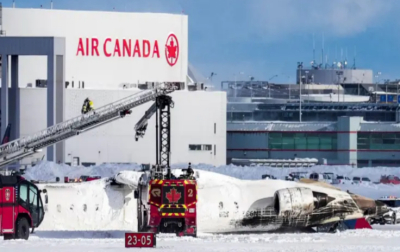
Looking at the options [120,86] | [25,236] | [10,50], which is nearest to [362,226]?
[25,236]

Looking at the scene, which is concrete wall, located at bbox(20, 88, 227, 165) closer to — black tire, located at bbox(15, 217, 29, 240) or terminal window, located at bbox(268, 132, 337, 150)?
terminal window, located at bbox(268, 132, 337, 150)

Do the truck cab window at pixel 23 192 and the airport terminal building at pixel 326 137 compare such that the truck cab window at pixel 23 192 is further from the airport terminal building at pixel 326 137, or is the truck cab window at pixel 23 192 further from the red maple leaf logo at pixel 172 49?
the airport terminal building at pixel 326 137

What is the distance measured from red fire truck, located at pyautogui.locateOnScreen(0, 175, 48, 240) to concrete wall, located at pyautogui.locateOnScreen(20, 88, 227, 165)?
67.6 m

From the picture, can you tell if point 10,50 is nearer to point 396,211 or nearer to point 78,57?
point 78,57

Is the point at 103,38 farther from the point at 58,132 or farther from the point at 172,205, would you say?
the point at 172,205

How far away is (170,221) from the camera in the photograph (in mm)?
52938

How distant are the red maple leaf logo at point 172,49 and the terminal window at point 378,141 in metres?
29.3

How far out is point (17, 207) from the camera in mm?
51344

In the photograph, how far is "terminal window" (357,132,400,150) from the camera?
152375 millimetres

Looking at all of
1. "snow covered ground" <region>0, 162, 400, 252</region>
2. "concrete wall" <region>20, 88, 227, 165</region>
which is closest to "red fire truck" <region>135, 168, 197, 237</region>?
"snow covered ground" <region>0, 162, 400, 252</region>

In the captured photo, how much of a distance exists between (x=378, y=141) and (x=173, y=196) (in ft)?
340

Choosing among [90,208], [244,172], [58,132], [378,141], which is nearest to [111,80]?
[244,172]

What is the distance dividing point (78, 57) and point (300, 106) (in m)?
49.7

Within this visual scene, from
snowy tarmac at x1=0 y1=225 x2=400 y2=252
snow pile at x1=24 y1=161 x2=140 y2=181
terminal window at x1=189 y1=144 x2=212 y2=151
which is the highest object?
terminal window at x1=189 y1=144 x2=212 y2=151
